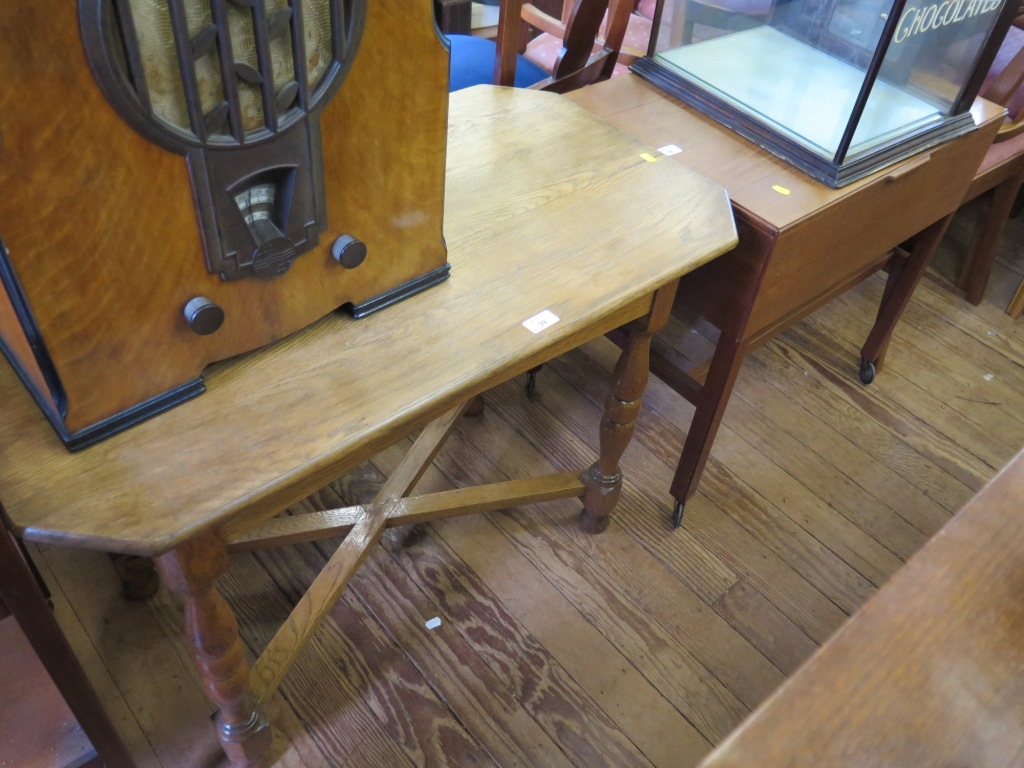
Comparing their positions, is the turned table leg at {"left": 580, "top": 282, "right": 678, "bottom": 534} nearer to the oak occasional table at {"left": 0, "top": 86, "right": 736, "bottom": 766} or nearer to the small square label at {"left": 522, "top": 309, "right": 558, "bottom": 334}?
the oak occasional table at {"left": 0, "top": 86, "right": 736, "bottom": 766}

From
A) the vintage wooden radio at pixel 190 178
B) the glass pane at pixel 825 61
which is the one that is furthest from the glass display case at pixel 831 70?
the vintage wooden radio at pixel 190 178

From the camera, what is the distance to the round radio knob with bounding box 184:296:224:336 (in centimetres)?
84

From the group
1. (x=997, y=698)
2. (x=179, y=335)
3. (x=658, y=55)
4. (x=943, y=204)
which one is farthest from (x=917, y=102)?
(x=179, y=335)

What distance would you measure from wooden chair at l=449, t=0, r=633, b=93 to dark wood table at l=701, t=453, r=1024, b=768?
3.58 ft

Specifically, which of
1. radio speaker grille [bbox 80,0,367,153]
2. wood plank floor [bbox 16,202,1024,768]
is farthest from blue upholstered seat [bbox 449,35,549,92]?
radio speaker grille [bbox 80,0,367,153]

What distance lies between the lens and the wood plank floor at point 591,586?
142cm

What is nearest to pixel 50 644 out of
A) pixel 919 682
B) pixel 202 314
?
pixel 202 314

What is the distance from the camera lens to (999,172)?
6.82 ft

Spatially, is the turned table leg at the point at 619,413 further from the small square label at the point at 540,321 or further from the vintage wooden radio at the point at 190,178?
the vintage wooden radio at the point at 190,178

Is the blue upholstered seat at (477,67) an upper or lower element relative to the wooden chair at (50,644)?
upper

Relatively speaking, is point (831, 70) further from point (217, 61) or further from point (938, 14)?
point (217, 61)

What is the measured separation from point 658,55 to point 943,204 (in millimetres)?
635

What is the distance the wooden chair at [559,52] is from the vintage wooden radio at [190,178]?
0.60 meters

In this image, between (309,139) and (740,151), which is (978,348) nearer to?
(740,151)
